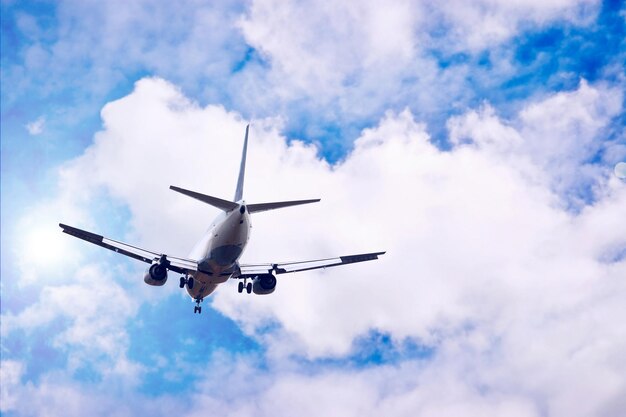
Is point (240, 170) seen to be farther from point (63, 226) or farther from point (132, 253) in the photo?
point (63, 226)

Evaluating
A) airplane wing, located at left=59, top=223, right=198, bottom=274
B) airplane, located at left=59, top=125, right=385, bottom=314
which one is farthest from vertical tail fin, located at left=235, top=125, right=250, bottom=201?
airplane wing, located at left=59, top=223, right=198, bottom=274

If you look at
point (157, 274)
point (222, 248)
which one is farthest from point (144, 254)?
point (222, 248)

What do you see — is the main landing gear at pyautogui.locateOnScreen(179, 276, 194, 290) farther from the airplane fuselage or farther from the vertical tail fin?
the vertical tail fin

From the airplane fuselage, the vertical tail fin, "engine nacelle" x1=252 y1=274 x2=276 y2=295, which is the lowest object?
the airplane fuselage

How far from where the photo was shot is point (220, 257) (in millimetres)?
44312

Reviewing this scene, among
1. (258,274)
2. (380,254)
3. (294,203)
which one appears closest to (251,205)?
(294,203)

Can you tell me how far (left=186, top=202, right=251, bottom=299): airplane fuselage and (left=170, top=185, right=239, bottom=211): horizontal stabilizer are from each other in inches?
17.5

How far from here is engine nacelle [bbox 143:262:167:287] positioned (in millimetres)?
46625

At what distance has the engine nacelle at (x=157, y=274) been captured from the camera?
46625mm

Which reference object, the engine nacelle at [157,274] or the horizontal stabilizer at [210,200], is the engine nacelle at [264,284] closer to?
the engine nacelle at [157,274]

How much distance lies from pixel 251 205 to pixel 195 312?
53.5ft

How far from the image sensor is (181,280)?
49875 millimetres

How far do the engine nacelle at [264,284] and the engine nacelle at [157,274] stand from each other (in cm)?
794

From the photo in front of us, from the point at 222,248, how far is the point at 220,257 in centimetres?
110
